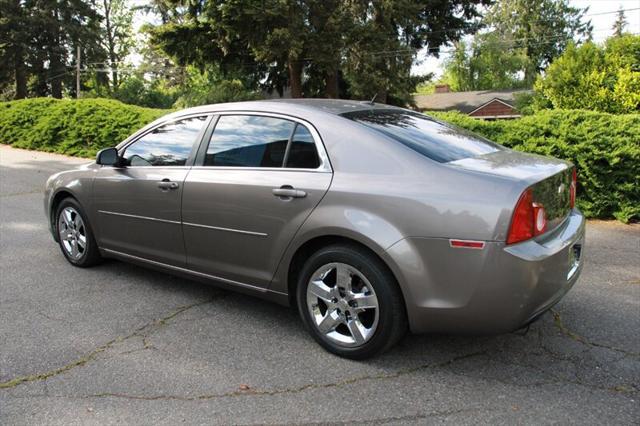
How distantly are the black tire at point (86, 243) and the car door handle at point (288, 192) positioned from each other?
7.49ft

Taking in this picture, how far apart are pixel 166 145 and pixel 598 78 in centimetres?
970

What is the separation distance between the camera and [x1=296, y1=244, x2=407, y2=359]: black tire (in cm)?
298

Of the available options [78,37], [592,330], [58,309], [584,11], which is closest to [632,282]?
[592,330]

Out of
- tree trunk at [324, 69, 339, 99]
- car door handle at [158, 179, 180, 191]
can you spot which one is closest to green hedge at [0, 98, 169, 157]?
car door handle at [158, 179, 180, 191]

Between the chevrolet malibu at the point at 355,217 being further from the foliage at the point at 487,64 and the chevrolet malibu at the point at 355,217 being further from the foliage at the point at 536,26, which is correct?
the foliage at the point at 536,26

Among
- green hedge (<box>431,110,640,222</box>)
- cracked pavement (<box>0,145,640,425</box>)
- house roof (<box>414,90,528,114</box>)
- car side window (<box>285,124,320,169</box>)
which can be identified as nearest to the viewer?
cracked pavement (<box>0,145,640,425</box>)

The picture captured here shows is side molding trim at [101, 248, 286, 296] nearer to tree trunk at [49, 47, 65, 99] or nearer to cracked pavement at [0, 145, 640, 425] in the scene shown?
cracked pavement at [0, 145, 640, 425]

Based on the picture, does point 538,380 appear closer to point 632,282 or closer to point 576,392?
point 576,392

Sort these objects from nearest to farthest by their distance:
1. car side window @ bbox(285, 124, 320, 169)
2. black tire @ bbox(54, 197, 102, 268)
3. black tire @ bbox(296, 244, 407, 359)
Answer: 1. black tire @ bbox(296, 244, 407, 359)
2. car side window @ bbox(285, 124, 320, 169)
3. black tire @ bbox(54, 197, 102, 268)

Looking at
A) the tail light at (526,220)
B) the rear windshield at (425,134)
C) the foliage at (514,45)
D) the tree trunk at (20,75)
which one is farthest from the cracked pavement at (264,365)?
the foliage at (514,45)

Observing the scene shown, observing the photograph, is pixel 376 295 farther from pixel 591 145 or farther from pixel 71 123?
pixel 71 123

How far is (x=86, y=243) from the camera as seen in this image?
4863 mm

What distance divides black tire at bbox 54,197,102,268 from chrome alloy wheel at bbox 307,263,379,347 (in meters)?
2.51

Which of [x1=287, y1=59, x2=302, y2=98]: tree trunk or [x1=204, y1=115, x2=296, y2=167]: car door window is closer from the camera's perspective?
[x1=204, y1=115, x2=296, y2=167]: car door window
